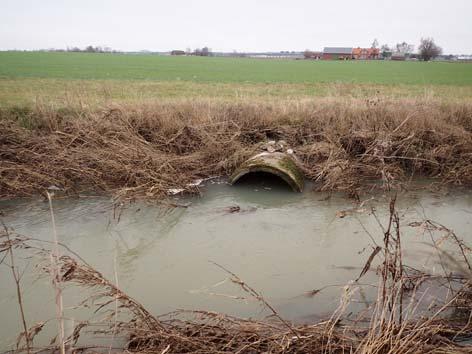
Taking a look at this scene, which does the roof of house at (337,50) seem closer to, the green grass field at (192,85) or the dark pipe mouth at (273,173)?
the green grass field at (192,85)

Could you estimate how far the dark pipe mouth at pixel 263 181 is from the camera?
6859mm

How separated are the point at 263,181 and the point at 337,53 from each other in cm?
9405

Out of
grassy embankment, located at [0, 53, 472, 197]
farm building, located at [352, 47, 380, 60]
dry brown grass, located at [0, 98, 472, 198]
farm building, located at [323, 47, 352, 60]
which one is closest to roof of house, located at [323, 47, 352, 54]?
farm building, located at [323, 47, 352, 60]

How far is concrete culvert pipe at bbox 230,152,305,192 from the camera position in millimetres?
6305

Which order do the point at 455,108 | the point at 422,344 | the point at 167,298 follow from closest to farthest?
1. the point at 422,344
2. the point at 167,298
3. the point at 455,108

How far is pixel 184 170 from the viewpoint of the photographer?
7383 mm

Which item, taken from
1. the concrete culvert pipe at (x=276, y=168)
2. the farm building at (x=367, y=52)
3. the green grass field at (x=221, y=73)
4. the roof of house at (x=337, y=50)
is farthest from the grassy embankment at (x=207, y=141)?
the farm building at (x=367, y=52)

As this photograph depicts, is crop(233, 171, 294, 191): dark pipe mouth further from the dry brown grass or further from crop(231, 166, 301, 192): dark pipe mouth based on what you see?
the dry brown grass

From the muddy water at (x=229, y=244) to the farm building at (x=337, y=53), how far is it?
88209 mm

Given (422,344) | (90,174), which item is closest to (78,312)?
(422,344)

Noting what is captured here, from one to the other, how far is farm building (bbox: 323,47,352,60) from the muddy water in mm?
88209

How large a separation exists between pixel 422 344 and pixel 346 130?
Answer: 250 inches

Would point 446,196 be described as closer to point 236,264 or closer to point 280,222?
point 280,222

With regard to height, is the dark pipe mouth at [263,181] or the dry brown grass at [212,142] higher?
the dry brown grass at [212,142]
